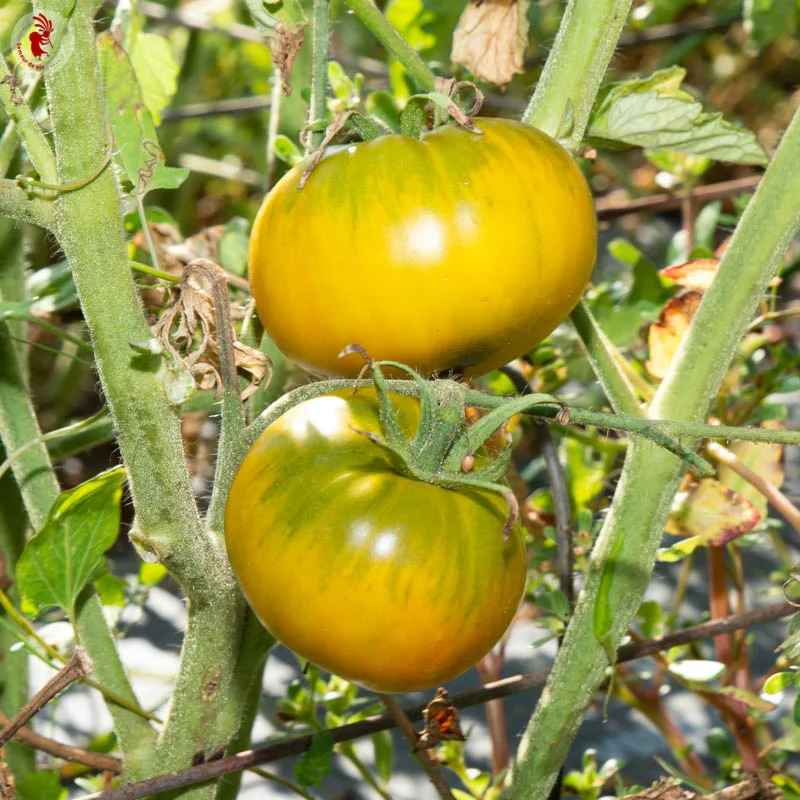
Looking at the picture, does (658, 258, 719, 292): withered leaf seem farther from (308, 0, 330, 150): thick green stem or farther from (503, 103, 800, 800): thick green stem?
(308, 0, 330, 150): thick green stem

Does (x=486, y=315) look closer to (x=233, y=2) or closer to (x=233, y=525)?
(x=233, y=525)

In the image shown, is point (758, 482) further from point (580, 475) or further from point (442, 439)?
point (442, 439)

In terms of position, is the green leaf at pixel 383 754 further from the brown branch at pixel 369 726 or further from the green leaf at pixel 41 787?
the green leaf at pixel 41 787

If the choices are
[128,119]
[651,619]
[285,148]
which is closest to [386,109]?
[285,148]

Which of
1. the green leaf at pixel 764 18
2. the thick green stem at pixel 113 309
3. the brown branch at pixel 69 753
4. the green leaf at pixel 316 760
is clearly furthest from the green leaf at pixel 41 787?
the green leaf at pixel 764 18

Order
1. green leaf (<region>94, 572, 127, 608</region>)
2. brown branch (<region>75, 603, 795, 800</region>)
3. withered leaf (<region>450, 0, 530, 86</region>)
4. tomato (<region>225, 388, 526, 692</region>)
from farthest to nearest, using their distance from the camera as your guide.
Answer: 1. green leaf (<region>94, 572, 127, 608</region>)
2. withered leaf (<region>450, 0, 530, 86</region>)
3. brown branch (<region>75, 603, 795, 800</region>)
4. tomato (<region>225, 388, 526, 692</region>)

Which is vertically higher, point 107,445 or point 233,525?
point 107,445

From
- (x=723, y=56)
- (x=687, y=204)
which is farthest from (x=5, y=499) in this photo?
(x=723, y=56)

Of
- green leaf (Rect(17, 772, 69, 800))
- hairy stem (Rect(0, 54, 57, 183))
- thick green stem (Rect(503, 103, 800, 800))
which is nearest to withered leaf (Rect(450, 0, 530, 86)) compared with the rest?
thick green stem (Rect(503, 103, 800, 800))
